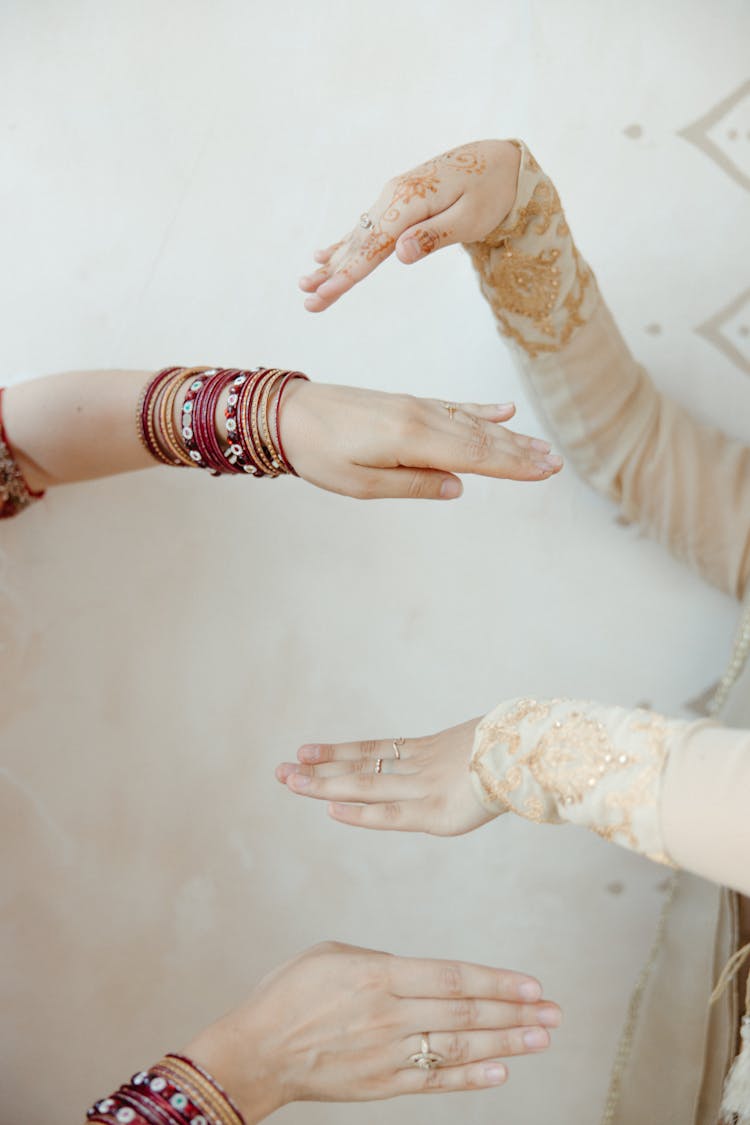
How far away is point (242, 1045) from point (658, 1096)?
514 mm

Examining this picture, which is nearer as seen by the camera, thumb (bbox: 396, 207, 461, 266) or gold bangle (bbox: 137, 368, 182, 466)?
thumb (bbox: 396, 207, 461, 266)

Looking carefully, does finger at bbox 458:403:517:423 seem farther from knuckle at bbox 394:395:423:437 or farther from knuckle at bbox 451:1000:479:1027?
knuckle at bbox 451:1000:479:1027

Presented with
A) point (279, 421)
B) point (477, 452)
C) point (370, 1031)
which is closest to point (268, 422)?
point (279, 421)

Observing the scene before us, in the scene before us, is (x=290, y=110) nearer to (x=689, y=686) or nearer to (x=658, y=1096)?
(x=689, y=686)

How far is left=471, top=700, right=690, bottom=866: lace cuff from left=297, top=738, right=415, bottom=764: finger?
12 cm

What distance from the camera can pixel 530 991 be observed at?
0.88 metres

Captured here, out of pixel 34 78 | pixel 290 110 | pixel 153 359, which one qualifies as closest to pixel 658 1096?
pixel 153 359

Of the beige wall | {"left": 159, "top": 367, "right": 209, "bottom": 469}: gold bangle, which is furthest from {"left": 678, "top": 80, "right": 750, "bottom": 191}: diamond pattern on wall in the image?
{"left": 159, "top": 367, "right": 209, "bottom": 469}: gold bangle

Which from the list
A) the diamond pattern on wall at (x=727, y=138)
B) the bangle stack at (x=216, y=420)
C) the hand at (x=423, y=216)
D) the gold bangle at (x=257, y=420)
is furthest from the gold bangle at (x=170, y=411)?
the diamond pattern on wall at (x=727, y=138)

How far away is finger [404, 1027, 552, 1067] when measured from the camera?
A: 0.86 meters

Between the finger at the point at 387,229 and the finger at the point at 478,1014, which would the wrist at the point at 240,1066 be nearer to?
the finger at the point at 478,1014

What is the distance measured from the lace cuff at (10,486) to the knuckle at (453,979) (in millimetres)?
710

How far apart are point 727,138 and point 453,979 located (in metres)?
1.18

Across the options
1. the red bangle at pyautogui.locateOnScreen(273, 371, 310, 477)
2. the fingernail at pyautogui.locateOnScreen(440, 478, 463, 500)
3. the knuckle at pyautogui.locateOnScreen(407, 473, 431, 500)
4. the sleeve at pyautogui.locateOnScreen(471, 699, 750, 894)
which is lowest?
the sleeve at pyautogui.locateOnScreen(471, 699, 750, 894)
